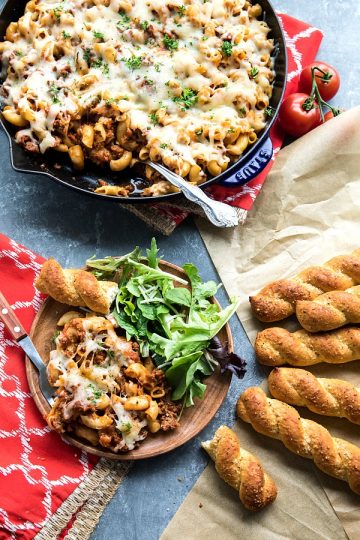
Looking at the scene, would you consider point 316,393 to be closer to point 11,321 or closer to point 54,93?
point 11,321

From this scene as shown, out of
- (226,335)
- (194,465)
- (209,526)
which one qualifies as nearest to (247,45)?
(226,335)

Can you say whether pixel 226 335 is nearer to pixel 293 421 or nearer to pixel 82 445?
pixel 293 421

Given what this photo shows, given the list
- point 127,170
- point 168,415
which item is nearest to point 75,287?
point 127,170

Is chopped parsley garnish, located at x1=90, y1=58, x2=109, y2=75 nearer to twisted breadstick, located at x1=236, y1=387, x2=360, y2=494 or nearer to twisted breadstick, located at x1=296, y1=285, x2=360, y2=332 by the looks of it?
twisted breadstick, located at x1=296, y1=285, x2=360, y2=332

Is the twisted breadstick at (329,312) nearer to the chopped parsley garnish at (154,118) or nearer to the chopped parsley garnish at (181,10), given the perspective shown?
the chopped parsley garnish at (154,118)

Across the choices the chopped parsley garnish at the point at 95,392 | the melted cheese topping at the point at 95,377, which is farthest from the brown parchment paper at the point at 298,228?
the chopped parsley garnish at the point at 95,392

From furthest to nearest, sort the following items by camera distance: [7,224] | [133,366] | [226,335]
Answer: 1. [7,224]
2. [226,335]
3. [133,366]
